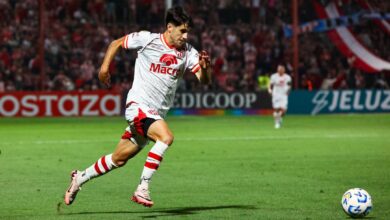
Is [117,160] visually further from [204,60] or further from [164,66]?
[204,60]

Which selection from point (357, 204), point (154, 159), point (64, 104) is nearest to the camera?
point (357, 204)

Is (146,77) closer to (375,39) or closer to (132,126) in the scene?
(132,126)

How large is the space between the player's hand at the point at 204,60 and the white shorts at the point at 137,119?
76 centimetres

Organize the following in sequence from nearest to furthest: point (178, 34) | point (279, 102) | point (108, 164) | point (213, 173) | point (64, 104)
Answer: point (178, 34) < point (108, 164) < point (213, 173) < point (279, 102) < point (64, 104)

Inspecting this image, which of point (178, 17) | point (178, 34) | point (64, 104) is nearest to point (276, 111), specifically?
point (64, 104)

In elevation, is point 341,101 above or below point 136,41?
below

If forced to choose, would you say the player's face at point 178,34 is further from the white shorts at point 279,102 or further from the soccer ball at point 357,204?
the white shorts at point 279,102

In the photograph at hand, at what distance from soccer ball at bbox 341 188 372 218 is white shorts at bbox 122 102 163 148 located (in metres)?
2.34

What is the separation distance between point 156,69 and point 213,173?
4.83 m

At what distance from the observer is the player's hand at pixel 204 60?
1063 centimetres

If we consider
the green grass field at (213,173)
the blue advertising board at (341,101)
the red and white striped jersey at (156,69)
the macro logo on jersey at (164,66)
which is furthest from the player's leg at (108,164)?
the blue advertising board at (341,101)

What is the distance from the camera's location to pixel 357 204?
1002 cm

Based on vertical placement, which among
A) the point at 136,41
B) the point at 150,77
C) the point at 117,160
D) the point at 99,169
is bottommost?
the point at 99,169

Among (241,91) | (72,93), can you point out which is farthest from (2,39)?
(241,91)
